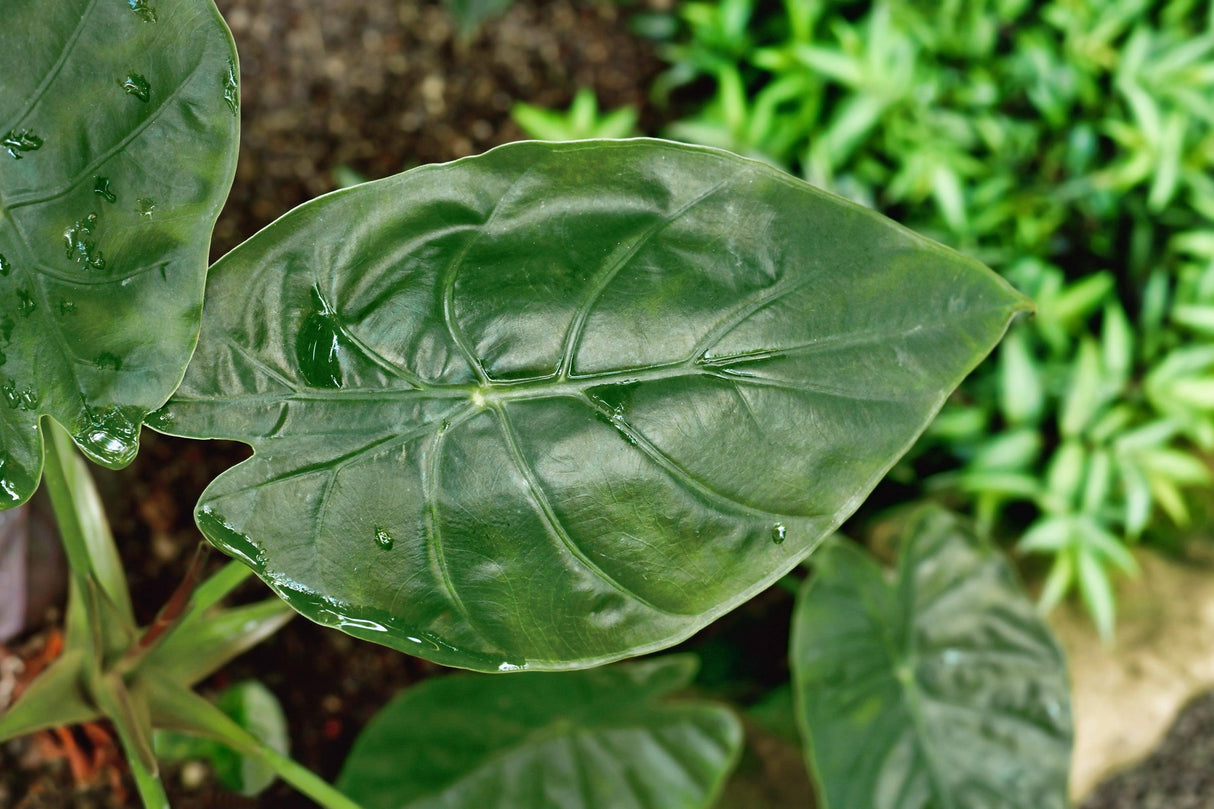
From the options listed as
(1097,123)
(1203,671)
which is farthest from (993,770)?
(1097,123)

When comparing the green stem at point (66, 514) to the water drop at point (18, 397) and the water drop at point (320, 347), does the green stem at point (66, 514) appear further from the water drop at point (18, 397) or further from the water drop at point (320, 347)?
the water drop at point (320, 347)

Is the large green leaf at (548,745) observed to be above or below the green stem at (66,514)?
Result: below

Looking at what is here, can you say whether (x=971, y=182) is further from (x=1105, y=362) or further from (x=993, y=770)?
(x=993, y=770)

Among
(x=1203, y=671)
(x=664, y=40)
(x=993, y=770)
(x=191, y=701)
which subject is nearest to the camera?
(x=191, y=701)

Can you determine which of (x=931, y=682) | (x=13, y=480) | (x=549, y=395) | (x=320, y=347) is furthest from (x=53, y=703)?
(x=931, y=682)

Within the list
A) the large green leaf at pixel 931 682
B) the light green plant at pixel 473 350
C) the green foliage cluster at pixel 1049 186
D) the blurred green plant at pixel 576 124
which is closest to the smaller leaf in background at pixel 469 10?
the blurred green plant at pixel 576 124
